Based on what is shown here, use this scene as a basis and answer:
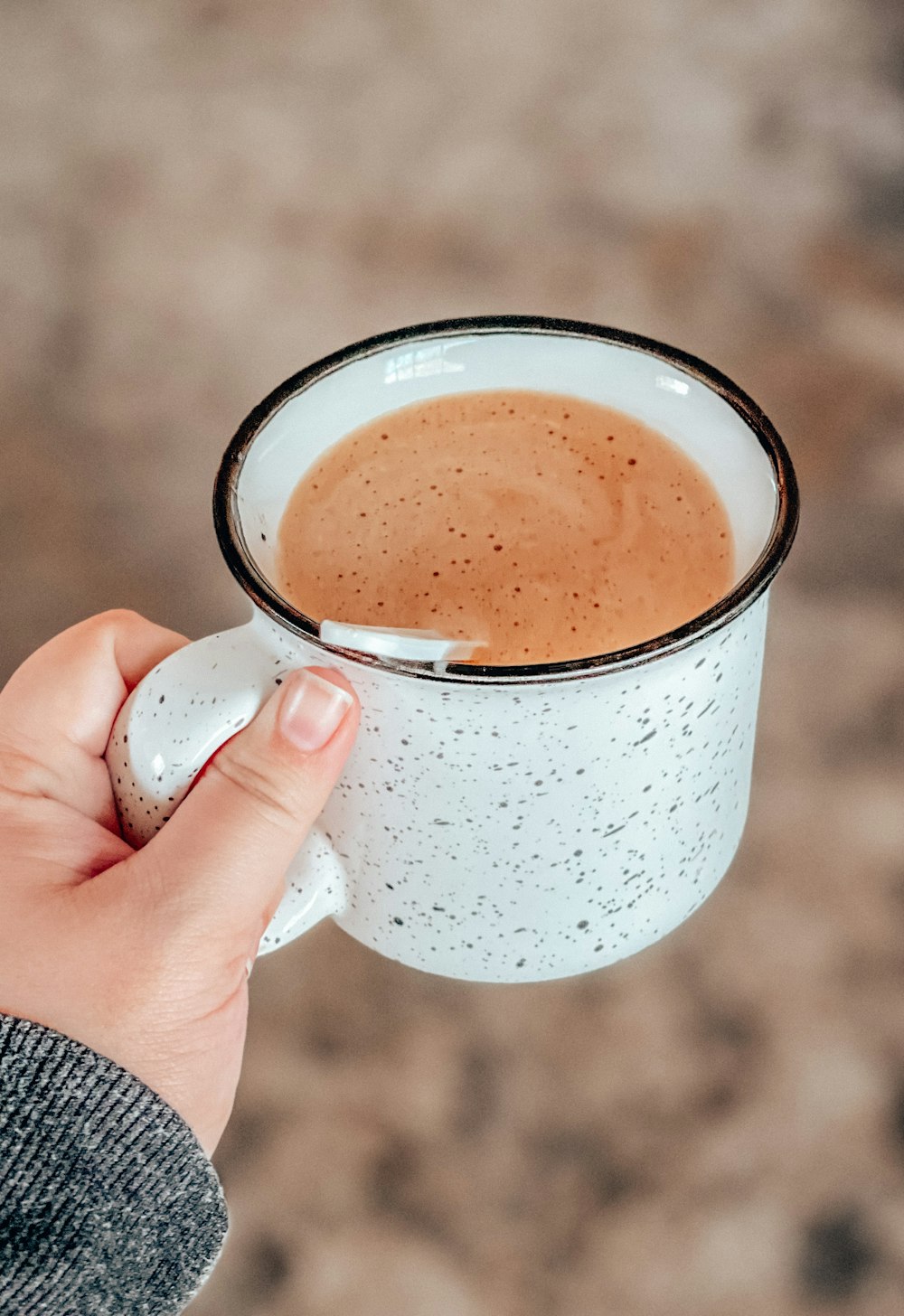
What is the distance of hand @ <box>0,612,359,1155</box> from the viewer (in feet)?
1.31

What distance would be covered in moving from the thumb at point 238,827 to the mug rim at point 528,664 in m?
0.03

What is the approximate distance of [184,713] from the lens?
0.40m

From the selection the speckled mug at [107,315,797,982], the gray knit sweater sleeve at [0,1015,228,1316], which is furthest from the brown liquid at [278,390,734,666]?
the gray knit sweater sleeve at [0,1015,228,1316]

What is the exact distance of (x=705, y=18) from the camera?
34.8 inches

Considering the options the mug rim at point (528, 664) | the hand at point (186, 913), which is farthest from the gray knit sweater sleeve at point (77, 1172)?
the mug rim at point (528, 664)

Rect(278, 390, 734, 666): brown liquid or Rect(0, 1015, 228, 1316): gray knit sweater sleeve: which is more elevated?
Rect(278, 390, 734, 666): brown liquid

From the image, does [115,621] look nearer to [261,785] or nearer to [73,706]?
[73,706]

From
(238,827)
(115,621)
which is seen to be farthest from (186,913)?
(115,621)

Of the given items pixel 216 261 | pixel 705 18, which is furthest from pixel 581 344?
pixel 705 18

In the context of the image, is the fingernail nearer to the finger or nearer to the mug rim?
the mug rim

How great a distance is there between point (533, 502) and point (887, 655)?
0.27 m

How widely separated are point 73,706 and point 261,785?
12 cm

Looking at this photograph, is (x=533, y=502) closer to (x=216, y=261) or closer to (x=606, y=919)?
(x=606, y=919)

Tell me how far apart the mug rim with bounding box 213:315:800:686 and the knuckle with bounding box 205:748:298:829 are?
0.15 feet
